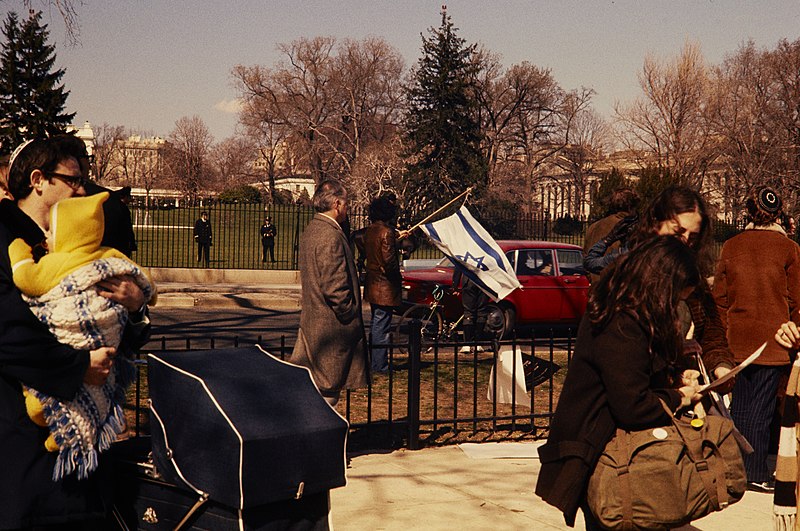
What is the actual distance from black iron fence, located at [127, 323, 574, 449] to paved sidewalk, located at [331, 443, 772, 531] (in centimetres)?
51

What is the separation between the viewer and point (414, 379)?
7.43 metres

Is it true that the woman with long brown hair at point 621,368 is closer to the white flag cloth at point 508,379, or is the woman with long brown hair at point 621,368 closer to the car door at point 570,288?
the white flag cloth at point 508,379

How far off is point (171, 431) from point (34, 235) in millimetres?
857

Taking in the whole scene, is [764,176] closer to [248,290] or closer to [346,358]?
[248,290]

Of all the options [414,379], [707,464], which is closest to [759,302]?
[414,379]

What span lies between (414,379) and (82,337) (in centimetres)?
456

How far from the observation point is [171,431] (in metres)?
3.46

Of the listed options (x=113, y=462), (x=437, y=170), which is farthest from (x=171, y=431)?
(x=437, y=170)

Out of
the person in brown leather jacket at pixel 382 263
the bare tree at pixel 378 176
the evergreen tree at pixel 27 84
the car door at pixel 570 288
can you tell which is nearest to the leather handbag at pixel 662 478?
the person in brown leather jacket at pixel 382 263

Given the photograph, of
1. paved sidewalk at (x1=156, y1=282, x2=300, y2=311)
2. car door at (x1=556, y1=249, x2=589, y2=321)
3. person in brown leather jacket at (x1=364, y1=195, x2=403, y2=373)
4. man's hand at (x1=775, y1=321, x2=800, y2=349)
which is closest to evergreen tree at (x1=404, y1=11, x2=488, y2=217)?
paved sidewalk at (x1=156, y1=282, x2=300, y2=311)

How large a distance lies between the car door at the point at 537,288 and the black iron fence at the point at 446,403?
4.32 m

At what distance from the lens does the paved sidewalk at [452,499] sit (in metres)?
5.64

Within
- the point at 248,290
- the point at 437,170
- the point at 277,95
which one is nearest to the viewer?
the point at 248,290

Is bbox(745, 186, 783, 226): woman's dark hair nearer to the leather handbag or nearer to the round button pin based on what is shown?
the leather handbag
